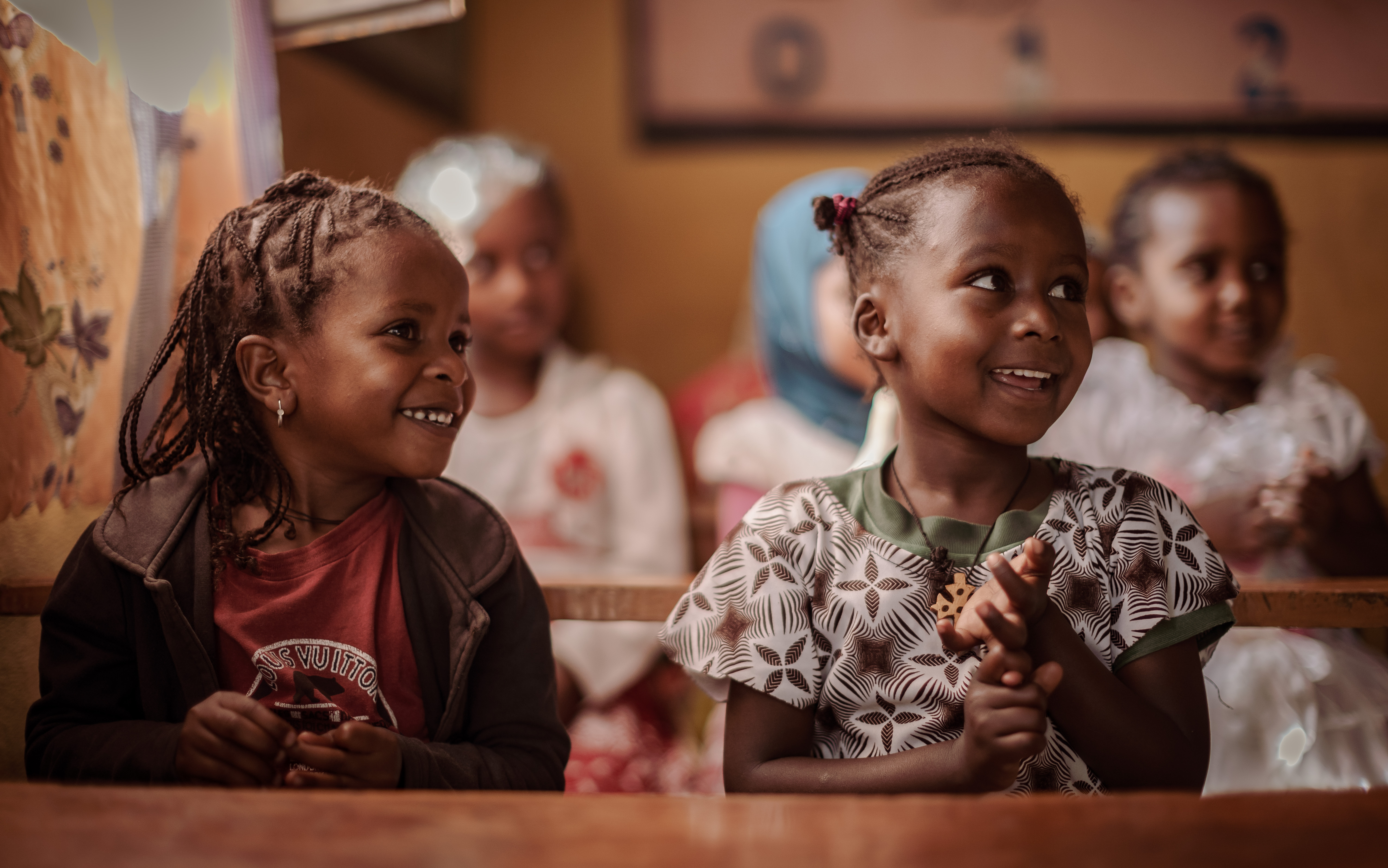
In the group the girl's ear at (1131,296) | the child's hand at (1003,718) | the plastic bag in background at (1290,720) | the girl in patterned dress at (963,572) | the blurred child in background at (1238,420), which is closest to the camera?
the child's hand at (1003,718)

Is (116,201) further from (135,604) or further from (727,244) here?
(727,244)

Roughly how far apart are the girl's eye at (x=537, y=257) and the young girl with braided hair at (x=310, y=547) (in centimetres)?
113

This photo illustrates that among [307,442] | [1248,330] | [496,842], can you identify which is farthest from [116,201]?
[1248,330]

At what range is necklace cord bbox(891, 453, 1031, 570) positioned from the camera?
1.02 meters

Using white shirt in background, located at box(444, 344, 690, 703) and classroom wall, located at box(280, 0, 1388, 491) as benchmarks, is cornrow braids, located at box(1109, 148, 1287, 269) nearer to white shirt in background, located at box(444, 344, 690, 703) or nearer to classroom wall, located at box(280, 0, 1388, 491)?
classroom wall, located at box(280, 0, 1388, 491)

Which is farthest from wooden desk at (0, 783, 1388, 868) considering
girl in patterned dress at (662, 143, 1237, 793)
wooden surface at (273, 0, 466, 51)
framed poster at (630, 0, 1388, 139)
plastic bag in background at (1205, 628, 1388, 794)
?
framed poster at (630, 0, 1388, 139)

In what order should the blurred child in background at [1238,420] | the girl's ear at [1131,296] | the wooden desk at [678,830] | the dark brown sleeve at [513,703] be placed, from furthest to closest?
the girl's ear at [1131,296] → the blurred child in background at [1238,420] → the dark brown sleeve at [513,703] → the wooden desk at [678,830]

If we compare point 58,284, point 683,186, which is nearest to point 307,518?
point 58,284

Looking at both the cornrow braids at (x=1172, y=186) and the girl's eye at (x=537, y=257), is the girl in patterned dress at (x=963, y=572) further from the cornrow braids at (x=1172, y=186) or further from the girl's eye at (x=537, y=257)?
the girl's eye at (x=537, y=257)

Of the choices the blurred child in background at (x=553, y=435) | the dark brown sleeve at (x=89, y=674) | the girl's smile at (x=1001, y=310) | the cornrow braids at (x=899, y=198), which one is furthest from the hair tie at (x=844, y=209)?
the blurred child in background at (x=553, y=435)

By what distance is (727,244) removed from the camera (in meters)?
2.96

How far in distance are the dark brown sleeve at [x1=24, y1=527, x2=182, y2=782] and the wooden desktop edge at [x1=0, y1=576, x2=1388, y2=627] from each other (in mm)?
93

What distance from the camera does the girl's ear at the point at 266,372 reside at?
1114mm

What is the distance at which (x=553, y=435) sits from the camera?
2.25 m
